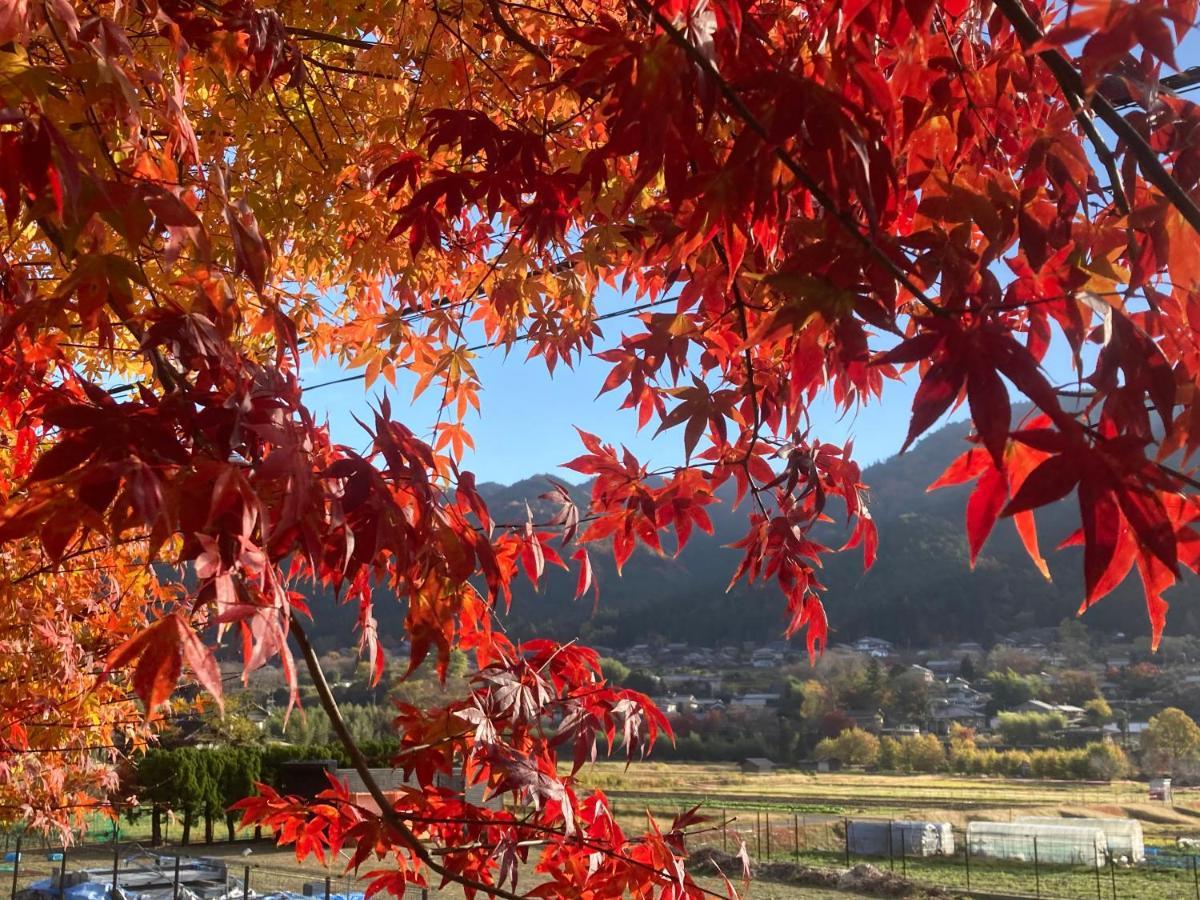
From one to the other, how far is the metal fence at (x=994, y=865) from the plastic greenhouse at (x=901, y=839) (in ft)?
0.21

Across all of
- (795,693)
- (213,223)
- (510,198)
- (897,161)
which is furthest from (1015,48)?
(795,693)

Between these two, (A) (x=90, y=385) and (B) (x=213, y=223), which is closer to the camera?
(A) (x=90, y=385)

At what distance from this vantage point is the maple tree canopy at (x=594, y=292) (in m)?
0.78

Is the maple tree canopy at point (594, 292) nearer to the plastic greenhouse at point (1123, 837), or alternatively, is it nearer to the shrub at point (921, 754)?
the plastic greenhouse at point (1123, 837)

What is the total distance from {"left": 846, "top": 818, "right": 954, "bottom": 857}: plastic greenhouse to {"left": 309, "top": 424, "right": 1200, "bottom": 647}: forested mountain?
18680mm

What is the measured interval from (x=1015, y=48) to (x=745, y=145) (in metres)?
0.50

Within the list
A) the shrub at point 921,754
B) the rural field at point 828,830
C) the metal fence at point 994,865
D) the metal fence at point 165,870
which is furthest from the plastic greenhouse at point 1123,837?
the metal fence at point 165,870

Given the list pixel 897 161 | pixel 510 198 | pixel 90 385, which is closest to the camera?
pixel 90 385

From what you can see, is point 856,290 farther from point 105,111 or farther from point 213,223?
point 213,223

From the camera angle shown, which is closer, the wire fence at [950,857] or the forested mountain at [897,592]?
the wire fence at [950,857]

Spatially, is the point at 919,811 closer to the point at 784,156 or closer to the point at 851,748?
the point at 851,748

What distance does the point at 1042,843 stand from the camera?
84.6ft

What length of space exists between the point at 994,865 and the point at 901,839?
2594 mm

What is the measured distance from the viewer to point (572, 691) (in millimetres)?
1732
